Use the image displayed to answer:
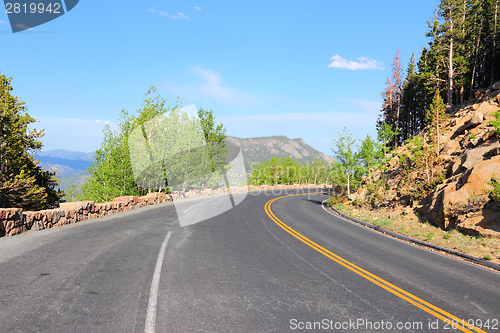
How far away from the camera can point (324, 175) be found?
95438 millimetres

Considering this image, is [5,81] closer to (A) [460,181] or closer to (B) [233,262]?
(B) [233,262]

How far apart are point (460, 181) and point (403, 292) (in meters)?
10.5

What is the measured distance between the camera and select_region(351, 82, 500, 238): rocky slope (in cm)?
1119

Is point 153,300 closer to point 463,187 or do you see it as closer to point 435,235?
point 435,235

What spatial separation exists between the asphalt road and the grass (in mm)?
1656

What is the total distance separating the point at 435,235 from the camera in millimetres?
11992

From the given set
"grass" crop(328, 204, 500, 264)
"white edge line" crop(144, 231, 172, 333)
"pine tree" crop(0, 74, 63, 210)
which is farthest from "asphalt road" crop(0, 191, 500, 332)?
"pine tree" crop(0, 74, 63, 210)

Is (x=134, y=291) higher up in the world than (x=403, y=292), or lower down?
higher up

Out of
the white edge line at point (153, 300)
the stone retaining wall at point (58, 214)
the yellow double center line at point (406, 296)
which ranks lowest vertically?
the yellow double center line at point (406, 296)

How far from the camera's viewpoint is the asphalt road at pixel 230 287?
4.11 m

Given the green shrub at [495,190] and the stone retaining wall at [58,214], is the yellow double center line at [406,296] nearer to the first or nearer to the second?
the green shrub at [495,190]

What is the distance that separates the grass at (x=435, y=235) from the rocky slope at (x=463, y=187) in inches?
14.9

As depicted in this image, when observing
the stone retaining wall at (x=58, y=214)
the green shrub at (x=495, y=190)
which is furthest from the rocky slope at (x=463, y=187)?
the stone retaining wall at (x=58, y=214)

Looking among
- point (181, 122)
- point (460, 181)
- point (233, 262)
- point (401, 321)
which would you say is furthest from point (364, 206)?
point (181, 122)
